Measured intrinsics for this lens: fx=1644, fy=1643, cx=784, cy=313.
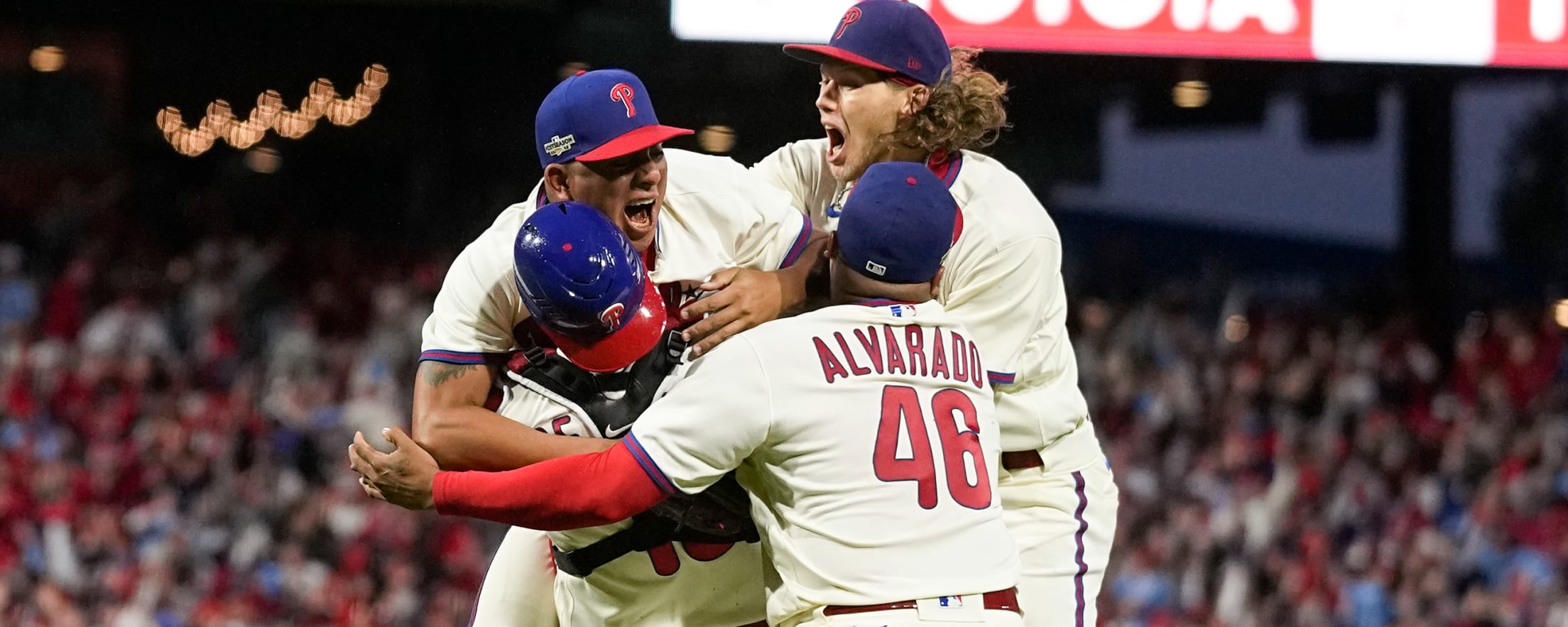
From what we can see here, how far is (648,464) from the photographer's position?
3172 millimetres

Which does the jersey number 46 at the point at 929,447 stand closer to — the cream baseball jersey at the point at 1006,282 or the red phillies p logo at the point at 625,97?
the cream baseball jersey at the point at 1006,282

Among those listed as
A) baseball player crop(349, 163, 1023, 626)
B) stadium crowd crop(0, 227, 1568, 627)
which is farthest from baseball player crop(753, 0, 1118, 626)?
stadium crowd crop(0, 227, 1568, 627)

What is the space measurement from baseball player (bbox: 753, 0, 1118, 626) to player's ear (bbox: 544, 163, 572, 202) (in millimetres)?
807

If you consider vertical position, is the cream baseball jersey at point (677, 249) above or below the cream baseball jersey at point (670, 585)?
above

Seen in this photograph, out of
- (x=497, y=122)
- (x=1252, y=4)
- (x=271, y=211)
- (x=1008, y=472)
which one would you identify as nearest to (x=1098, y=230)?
(x=497, y=122)

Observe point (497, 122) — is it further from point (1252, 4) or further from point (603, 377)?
point (603, 377)

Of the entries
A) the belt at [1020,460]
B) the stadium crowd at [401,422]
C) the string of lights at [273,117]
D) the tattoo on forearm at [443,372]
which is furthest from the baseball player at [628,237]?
the string of lights at [273,117]

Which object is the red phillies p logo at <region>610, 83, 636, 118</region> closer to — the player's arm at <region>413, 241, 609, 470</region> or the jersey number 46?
the player's arm at <region>413, 241, 609, 470</region>

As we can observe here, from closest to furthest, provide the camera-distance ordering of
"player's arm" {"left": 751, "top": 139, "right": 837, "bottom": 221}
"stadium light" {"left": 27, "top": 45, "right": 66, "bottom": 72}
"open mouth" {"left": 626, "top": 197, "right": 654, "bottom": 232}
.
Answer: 1. "open mouth" {"left": 626, "top": 197, "right": 654, "bottom": 232}
2. "player's arm" {"left": 751, "top": 139, "right": 837, "bottom": 221}
3. "stadium light" {"left": 27, "top": 45, "right": 66, "bottom": 72}

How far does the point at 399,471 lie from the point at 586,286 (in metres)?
0.56

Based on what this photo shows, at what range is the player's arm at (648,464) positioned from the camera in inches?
124

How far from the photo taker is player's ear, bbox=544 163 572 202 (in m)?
3.49

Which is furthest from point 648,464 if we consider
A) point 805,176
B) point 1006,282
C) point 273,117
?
point 273,117

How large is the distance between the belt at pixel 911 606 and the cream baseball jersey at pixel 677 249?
2.58ft
